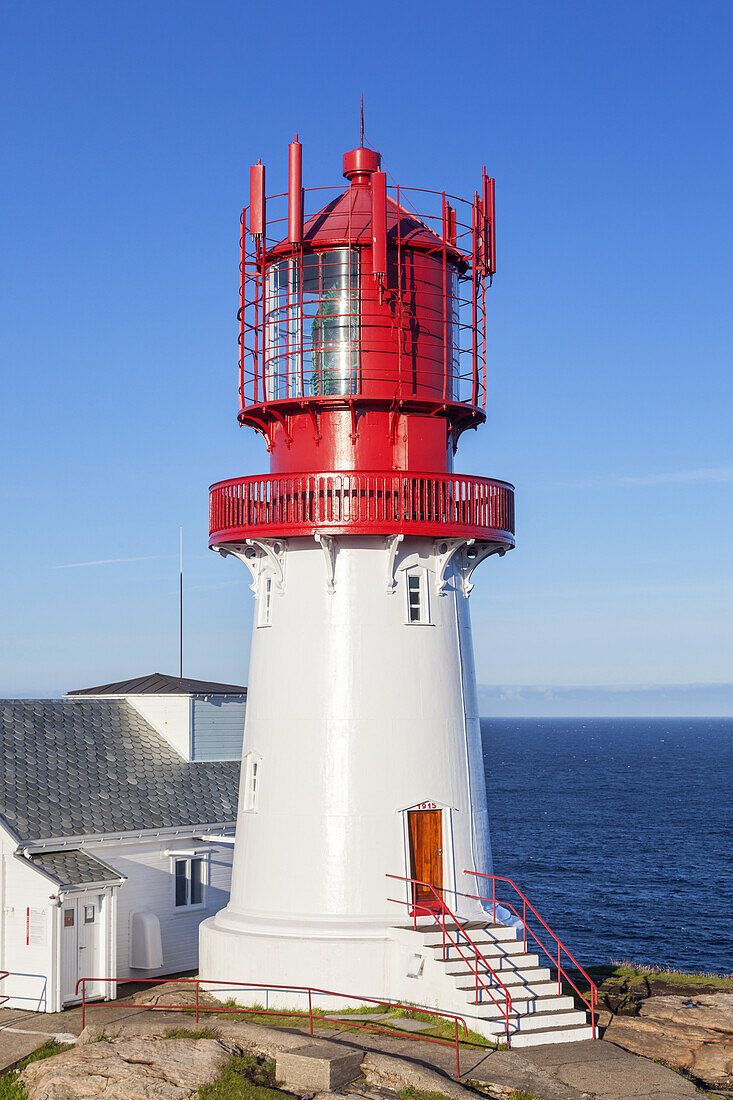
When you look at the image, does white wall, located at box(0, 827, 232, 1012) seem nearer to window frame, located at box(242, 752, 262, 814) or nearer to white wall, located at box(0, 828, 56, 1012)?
white wall, located at box(0, 828, 56, 1012)

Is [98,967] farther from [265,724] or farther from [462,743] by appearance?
[462,743]

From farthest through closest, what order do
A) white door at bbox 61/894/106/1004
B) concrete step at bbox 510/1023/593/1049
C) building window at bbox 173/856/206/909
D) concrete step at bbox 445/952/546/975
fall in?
building window at bbox 173/856/206/909
white door at bbox 61/894/106/1004
concrete step at bbox 445/952/546/975
concrete step at bbox 510/1023/593/1049

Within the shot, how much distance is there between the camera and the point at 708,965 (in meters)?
43.3

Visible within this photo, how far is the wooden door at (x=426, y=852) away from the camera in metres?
22.0

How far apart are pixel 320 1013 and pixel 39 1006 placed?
563 cm

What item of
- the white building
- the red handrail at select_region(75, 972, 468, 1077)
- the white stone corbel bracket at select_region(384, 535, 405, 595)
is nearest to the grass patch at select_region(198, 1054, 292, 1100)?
the red handrail at select_region(75, 972, 468, 1077)

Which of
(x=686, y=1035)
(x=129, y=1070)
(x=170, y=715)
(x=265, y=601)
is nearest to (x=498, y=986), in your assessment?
(x=686, y=1035)

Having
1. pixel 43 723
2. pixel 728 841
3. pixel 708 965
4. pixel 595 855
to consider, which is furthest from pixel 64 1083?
pixel 728 841

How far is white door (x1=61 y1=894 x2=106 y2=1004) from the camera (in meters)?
23.2

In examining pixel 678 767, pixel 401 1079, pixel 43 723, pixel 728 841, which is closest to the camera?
pixel 401 1079

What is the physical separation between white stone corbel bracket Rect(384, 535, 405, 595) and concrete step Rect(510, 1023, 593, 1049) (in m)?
7.62

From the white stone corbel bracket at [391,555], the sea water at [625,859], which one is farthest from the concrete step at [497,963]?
the sea water at [625,859]

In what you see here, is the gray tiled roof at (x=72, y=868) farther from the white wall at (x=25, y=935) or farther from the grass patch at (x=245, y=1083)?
the grass patch at (x=245, y=1083)

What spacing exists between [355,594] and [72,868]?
25.0 ft
